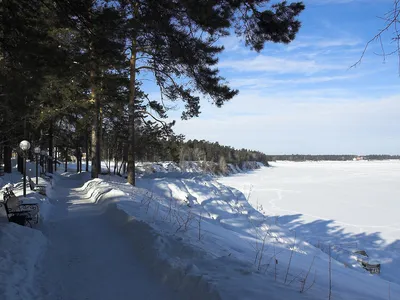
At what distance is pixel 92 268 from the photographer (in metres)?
5.15

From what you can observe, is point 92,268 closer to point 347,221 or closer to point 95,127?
point 95,127

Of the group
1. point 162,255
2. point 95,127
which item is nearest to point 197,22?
point 162,255

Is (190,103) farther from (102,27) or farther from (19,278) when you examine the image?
(19,278)

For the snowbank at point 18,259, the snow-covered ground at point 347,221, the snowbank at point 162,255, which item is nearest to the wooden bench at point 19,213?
the snowbank at point 18,259

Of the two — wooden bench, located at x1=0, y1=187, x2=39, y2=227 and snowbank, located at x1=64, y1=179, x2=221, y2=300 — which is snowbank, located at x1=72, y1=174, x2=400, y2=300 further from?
wooden bench, located at x1=0, y1=187, x2=39, y2=227

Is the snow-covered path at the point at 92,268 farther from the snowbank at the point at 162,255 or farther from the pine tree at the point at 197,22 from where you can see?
the pine tree at the point at 197,22

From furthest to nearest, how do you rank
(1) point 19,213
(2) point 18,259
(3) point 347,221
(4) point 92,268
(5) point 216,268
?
1. (3) point 347,221
2. (1) point 19,213
3. (4) point 92,268
4. (2) point 18,259
5. (5) point 216,268

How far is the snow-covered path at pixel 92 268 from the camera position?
429 cm

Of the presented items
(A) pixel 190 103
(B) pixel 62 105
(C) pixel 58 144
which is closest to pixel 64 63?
(A) pixel 190 103

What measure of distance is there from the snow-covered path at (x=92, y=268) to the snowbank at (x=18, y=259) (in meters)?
0.15

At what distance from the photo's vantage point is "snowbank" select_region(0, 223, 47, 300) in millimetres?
4066

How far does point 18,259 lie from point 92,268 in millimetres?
1057

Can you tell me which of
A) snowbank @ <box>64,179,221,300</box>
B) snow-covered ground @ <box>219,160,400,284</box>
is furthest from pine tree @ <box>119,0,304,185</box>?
snow-covered ground @ <box>219,160,400,284</box>

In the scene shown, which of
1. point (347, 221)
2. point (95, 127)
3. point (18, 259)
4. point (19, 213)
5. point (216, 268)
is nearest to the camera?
point (216, 268)
